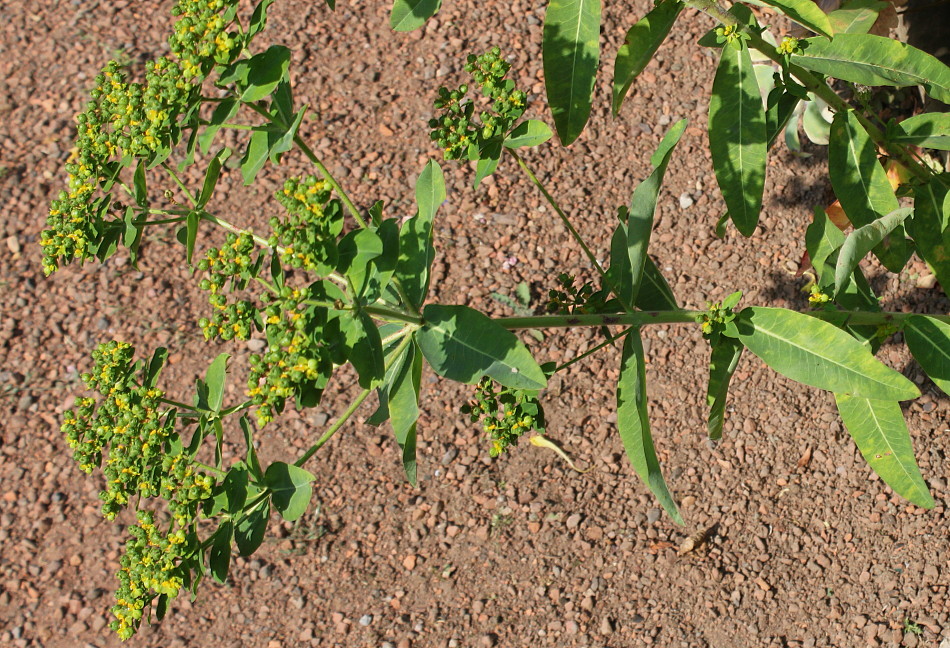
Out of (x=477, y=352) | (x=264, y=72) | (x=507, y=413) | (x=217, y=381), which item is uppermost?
(x=264, y=72)

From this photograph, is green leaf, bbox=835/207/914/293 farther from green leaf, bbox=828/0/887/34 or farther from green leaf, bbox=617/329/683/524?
green leaf, bbox=828/0/887/34

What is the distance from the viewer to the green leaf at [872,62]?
2090 millimetres

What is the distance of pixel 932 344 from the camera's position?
2.13 metres

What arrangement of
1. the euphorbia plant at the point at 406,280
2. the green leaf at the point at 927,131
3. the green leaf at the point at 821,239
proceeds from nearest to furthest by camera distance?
the euphorbia plant at the point at 406,280
the green leaf at the point at 927,131
the green leaf at the point at 821,239

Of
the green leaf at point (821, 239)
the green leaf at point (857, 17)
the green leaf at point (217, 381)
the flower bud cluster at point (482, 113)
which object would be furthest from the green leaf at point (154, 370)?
the green leaf at point (857, 17)

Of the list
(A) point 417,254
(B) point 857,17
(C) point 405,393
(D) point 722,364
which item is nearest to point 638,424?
(D) point 722,364

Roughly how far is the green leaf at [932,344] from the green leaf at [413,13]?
1.37 metres

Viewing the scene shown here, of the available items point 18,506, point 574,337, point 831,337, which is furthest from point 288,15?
point 831,337

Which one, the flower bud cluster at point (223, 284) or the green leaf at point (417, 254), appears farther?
the green leaf at point (417, 254)

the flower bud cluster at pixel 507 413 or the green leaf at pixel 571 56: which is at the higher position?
the green leaf at pixel 571 56

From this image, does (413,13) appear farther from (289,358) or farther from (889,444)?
(889,444)

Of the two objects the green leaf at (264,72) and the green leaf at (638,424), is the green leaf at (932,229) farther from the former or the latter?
the green leaf at (264,72)

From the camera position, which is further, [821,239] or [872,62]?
[821,239]

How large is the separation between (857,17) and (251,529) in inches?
93.6
